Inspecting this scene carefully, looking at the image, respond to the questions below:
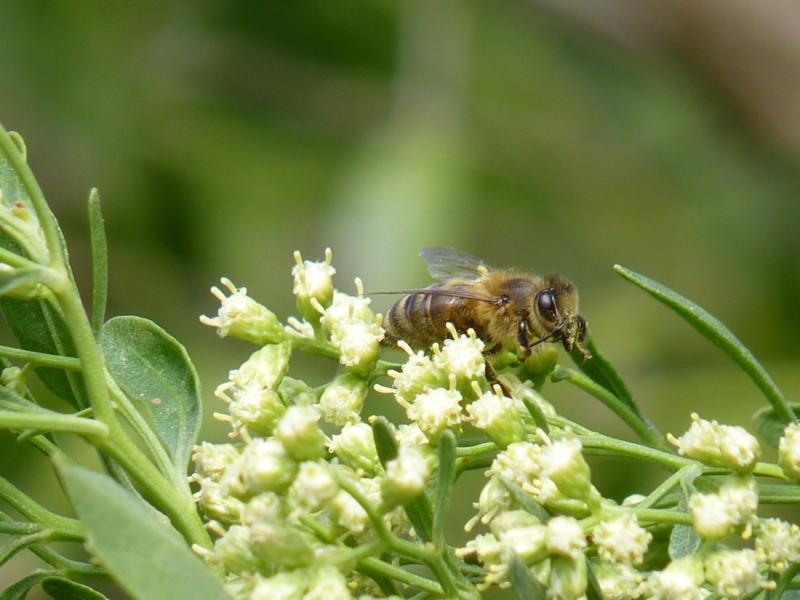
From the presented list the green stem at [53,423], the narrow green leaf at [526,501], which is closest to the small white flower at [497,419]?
the narrow green leaf at [526,501]

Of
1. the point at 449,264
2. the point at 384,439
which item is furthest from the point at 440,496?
the point at 449,264

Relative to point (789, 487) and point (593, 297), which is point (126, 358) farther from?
point (593, 297)

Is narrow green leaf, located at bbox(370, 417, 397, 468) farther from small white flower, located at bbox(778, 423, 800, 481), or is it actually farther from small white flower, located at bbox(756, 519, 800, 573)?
small white flower, located at bbox(778, 423, 800, 481)

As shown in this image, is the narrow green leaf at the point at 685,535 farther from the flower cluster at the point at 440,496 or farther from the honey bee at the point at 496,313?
the honey bee at the point at 496,313

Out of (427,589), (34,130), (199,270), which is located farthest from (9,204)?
(34,130)

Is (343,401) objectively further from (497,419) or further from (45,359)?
(45,359)

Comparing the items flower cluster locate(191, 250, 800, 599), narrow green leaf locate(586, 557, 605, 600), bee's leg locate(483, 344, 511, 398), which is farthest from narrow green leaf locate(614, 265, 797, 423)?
narrow green leaf locate(586, 557, 605, 600)
